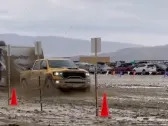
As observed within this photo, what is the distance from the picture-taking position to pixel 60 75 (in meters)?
22.2

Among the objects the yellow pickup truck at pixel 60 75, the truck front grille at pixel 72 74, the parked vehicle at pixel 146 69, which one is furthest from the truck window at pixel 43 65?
the parked vehicle at pixel 146 69

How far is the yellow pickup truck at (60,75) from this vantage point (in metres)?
22.2

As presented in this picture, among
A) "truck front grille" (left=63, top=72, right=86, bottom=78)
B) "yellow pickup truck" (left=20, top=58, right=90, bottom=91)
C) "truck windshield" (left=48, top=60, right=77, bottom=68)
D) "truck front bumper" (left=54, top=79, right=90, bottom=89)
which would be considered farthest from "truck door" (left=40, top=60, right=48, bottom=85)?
"truck front grille" (left=63, top=72, right=86, bottom=78)

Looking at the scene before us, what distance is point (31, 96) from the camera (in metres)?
23.6

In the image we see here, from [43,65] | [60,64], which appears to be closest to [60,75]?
[60,64]

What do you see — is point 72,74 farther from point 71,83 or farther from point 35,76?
point 35,76

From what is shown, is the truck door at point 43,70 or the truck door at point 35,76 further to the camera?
the truck door at point 35,76

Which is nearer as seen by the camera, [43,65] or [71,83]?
[71,83]

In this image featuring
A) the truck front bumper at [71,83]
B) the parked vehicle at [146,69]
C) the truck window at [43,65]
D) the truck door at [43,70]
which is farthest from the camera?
the parked vehicle at [146,69]

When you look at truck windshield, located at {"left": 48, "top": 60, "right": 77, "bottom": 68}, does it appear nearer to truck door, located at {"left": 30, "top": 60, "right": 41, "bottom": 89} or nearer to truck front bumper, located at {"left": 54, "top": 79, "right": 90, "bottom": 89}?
truck door, located at {"left": 30, "top": 60, "right": 41, "bottom": 89}

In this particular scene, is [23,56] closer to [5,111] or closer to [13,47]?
[13,47]

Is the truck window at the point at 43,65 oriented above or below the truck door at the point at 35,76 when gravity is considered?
above

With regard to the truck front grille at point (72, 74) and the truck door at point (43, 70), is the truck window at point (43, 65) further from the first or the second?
the truck front grille at point (72, 74)

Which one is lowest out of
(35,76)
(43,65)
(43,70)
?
(35,76)
